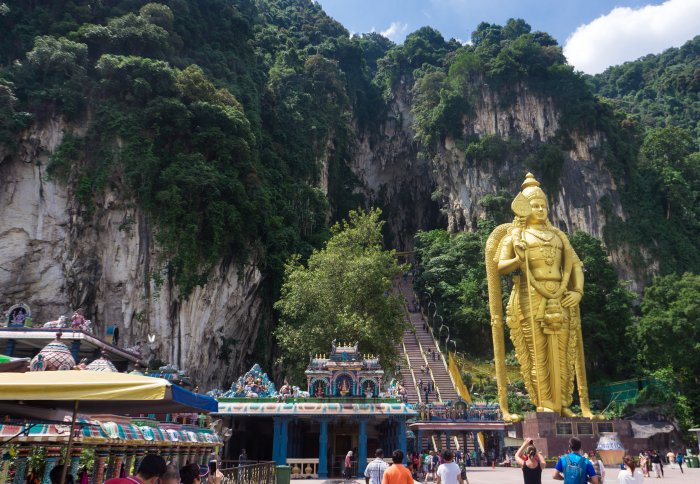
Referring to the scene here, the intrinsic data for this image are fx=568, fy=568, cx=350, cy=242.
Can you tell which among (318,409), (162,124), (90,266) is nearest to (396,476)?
(318,409)

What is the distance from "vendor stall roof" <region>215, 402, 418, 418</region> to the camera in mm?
15875

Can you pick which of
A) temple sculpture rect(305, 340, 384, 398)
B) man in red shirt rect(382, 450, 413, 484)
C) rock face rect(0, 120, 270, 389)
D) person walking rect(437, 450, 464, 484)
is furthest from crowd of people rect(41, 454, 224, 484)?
rock face rect(0, 120, 270, 389)

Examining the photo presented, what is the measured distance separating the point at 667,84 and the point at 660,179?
79.2ft

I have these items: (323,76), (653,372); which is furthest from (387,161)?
(653,372)

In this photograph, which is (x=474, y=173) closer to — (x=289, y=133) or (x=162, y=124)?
(x=289, y=133)

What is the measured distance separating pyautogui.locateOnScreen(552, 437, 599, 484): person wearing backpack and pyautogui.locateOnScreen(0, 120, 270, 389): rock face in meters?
18.0

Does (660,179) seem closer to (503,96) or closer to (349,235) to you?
(503,96)

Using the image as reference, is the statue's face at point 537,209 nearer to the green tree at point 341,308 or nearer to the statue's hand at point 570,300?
the statue's hand at point 570,300

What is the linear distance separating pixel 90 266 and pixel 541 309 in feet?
53.5

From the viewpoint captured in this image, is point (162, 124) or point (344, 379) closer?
point (344, 379)

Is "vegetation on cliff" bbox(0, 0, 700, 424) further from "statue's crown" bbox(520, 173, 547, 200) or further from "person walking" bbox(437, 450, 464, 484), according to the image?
"person walking" bbox(437, 450, 464, 484)

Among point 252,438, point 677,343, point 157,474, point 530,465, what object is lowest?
point 252,438

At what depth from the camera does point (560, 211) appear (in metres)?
34.7

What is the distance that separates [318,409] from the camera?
15984 mm
